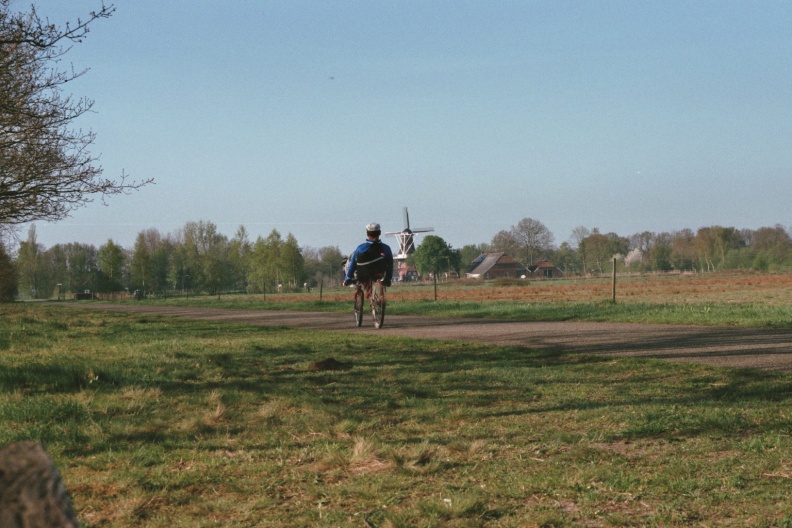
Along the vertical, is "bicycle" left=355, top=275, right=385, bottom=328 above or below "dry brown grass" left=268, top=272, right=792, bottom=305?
above

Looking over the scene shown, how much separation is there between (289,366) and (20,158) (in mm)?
8150

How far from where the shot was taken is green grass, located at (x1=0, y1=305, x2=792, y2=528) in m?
3.71

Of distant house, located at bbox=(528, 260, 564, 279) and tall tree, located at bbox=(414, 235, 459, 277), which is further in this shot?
distant house, located at bbox=(528, 260, 564, 279)

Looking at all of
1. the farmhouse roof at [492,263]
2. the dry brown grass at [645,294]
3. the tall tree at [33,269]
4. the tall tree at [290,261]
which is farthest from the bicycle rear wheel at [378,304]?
the farmhouse roof at [492,263]

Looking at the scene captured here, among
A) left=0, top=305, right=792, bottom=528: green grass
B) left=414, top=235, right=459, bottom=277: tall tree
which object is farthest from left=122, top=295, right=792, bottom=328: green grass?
left=414, top=235, right=459, bottom=277: tall tree

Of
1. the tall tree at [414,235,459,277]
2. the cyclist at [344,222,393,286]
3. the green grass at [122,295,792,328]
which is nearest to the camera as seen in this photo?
the green grass at [122,295,792,328]

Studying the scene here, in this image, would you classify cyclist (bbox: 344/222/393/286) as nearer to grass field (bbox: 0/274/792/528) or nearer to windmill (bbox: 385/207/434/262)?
grass field (bbox: 0/274/792/528)

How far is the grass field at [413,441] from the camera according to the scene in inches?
146

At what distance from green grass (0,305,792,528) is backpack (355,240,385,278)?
658 cm

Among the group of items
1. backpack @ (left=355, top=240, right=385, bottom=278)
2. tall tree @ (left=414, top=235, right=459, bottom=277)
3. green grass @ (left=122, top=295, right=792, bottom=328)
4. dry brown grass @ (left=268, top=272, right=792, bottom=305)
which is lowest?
dry brown grass @ (left=268, top=272, right=792, bottom=305)

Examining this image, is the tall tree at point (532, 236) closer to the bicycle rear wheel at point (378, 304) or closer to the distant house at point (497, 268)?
the distant house at point (497, 268)

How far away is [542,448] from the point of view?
16.1ft

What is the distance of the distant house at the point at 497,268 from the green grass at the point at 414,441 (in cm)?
13057

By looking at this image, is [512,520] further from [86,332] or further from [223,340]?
[86,332]
